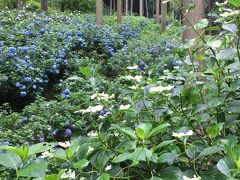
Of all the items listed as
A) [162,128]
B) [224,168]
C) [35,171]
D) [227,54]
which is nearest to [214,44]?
[227,54]

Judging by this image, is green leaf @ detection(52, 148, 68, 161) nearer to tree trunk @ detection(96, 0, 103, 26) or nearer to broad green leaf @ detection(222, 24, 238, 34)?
broad green leaf @ detection(222, 24, 238, 34)

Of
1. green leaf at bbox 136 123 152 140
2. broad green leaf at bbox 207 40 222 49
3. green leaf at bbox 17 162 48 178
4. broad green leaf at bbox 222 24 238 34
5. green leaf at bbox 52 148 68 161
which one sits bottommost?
green leaf at bbox 52 148 68 161

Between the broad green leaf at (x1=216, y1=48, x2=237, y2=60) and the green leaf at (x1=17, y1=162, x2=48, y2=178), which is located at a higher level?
the broad green leaf at (x1=216, y1=48, x2=237, y2=60)

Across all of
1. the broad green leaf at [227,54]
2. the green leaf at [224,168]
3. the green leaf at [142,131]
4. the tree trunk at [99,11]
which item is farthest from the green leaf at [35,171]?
the tree trunk at [99,11]

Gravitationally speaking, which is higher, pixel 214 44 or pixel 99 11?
pixel 99 11

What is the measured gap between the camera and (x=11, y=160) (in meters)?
1.26

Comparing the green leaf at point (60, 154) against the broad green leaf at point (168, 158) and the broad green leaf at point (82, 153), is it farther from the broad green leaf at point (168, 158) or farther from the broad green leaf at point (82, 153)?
the broad green leaf at point (168, 158)

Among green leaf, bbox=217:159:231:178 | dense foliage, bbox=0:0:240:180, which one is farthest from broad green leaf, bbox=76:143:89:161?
green leaf, bbox=217:159:231:178

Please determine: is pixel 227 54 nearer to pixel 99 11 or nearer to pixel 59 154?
pixel 59 154

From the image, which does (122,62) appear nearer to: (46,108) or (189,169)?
(46,108)

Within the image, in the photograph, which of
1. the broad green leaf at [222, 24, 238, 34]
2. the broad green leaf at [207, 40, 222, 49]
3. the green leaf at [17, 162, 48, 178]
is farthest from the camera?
the broad green leaf at [207, 40, 222, 49]

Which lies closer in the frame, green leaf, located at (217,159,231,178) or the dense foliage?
green leaf, located at (217,159,231,178)

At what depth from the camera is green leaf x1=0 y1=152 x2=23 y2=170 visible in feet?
4.08

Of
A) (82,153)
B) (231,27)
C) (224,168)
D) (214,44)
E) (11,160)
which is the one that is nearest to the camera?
(224,168)
